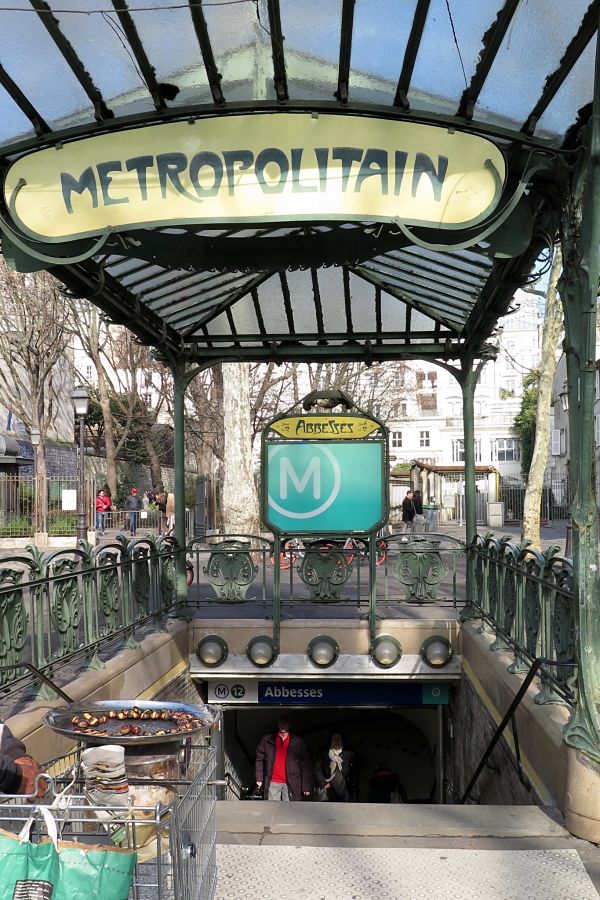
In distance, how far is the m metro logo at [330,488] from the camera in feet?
32.8

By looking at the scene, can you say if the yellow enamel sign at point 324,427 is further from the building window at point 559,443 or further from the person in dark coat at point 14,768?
the building window at point 559,443

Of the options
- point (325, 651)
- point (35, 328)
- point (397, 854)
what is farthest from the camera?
point (35, 328)

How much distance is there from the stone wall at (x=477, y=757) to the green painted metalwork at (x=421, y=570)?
1.17 m

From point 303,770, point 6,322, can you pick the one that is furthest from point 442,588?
point 6,322

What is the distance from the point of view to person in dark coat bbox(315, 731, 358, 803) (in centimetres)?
1084

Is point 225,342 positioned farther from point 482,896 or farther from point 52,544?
point 52,544

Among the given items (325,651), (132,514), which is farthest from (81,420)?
(325,651)

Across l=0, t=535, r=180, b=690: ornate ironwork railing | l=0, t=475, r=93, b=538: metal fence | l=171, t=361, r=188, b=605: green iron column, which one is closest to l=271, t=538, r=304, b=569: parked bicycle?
l=171, t=361, r=188, b=605: green iron column

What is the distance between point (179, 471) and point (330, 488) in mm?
2127

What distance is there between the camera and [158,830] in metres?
2.62

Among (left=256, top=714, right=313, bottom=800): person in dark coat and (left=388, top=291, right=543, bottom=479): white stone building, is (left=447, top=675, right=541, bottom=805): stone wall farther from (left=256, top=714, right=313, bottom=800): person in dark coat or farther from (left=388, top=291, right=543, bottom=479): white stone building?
(left=388, top=291, right=543, bottom=479): white stone building

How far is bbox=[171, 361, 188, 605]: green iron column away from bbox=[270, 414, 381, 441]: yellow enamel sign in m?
1.37

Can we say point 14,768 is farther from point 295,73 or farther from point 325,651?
point 325,651

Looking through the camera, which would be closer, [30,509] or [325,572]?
[325,572]
